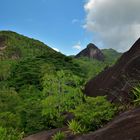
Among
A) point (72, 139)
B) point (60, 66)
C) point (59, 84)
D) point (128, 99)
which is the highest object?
point (60, 66)

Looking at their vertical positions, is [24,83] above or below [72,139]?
above

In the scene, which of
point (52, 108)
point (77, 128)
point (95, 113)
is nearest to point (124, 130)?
point (95, 113)

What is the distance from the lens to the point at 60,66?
3029 inches

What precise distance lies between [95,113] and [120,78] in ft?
27.7

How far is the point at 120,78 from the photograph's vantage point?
27969 millimetres

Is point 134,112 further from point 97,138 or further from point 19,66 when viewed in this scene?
point 19,66

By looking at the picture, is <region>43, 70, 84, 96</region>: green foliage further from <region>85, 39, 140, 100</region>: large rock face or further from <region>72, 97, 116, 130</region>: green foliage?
<region>72, 97, 116, 130</region>: green foliage

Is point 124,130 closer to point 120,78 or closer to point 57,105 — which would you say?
point 120,78

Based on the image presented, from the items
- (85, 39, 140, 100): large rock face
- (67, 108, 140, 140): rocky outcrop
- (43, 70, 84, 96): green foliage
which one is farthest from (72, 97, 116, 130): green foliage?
(43, 70, 84, 96): green foliage

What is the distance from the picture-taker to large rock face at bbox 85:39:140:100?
2373cm

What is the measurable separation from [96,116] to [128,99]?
2654 millimetres

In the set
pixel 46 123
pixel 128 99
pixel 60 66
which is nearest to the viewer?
pixel 128 99

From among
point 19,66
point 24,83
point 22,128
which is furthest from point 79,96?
point 19,66

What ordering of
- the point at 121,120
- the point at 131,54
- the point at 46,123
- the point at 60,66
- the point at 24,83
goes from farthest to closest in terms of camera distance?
the point at 60,66
the point at 24,83
the point at 46,123
the point at 131,54
the point at 121,120
